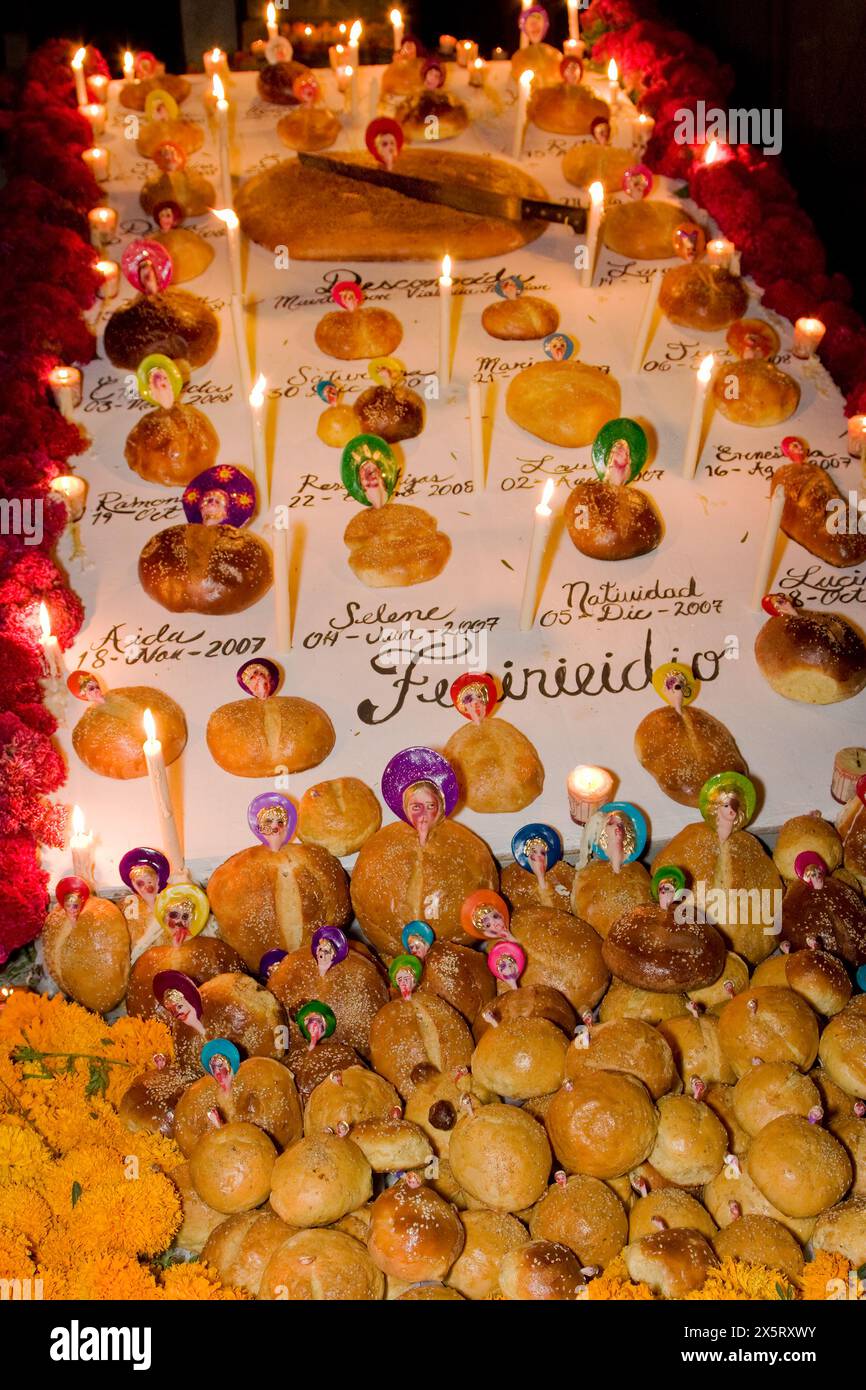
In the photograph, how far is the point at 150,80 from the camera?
581 cm

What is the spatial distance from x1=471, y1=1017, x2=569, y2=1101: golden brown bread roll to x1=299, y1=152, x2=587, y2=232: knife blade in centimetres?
337

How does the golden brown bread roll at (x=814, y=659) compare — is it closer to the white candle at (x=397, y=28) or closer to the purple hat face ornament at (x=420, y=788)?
the purple hat face ornament at (x=420, y=788)

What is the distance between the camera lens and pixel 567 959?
278 centimetres

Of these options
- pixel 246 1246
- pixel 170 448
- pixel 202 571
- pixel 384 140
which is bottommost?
pixel 246 1246

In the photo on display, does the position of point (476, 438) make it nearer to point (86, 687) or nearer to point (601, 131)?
point (86, 687)

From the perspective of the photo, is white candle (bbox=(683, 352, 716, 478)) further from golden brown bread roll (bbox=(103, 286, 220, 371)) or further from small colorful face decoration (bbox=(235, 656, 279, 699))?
golden brown bread roll (bbox=(103, 286, 220, 371))

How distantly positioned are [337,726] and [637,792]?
0.76m

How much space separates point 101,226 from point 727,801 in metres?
3.39

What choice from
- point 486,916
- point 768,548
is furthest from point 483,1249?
point 768,548

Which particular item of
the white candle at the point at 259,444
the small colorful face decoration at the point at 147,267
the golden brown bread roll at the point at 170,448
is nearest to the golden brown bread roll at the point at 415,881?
the white candle at the point at 259,444

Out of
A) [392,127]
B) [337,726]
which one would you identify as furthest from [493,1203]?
[392,127]

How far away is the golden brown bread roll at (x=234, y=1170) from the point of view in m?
2.41

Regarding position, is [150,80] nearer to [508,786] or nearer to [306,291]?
[306,291]

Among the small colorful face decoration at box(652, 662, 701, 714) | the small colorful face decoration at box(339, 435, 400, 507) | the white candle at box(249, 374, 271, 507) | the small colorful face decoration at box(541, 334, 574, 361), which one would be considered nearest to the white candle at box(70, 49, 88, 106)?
the white candle at box(249, 374, 271, 507)
